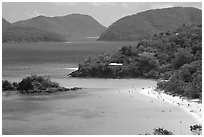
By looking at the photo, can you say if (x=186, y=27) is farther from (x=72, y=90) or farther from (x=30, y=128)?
(x=30, y=128)

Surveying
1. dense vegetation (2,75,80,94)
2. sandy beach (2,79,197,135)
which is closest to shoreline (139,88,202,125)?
→ sandy beach (2,79,197,135)

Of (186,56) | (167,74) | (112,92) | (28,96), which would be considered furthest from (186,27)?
(28,96)

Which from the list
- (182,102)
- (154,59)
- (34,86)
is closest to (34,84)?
(34,86)

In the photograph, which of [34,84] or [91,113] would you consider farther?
[34,84]

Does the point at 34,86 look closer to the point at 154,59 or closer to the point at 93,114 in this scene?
the point at 93,114

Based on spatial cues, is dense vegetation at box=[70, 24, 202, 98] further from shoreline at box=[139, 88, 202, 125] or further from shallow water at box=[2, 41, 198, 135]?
shallow water at box=[2, 41, 198, 135]
